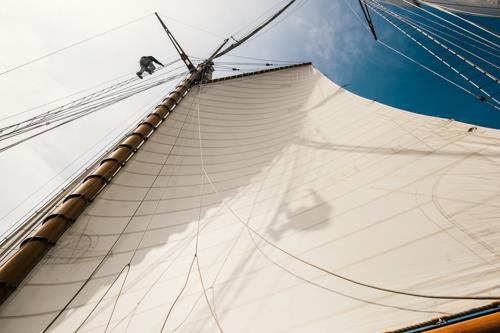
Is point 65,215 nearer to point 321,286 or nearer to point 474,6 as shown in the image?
point 321,286

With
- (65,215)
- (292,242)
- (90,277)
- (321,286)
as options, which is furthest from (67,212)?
(321,286)

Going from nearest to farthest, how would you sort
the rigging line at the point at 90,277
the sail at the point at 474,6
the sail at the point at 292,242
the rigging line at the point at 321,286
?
the rigging line at the point at 321,286 < the sail at the point at 292,242 < the rigging line at the point at 90,277 < the sail at the point at 474,6

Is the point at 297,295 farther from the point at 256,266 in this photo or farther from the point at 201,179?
the point at 201,179

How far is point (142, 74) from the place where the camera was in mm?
6219

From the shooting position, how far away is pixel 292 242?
2.19 metres

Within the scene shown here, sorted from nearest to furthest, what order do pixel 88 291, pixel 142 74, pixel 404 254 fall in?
pixel 404 254 < pixel 88 291 < pixel 142 74

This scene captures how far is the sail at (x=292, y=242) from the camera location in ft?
4.76

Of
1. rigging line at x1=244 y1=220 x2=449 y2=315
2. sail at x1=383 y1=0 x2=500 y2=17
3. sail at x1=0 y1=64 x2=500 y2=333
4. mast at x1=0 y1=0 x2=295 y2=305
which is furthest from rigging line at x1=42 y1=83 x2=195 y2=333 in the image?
sail at x1=383 y1=0 x2=500 y2=17

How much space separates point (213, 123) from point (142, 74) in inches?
98.3

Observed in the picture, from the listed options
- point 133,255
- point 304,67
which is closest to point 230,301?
point 133,255

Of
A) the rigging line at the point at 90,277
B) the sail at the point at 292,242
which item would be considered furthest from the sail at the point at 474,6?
the rigging line at the point at 90,277

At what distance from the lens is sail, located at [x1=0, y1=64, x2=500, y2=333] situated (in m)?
1.45

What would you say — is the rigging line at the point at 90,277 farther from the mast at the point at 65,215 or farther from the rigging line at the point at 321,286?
the rigging line at the point at 321,286

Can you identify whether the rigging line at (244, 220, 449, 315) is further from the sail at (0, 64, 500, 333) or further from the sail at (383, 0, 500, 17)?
the sail at (383, 0, 500, 17)
